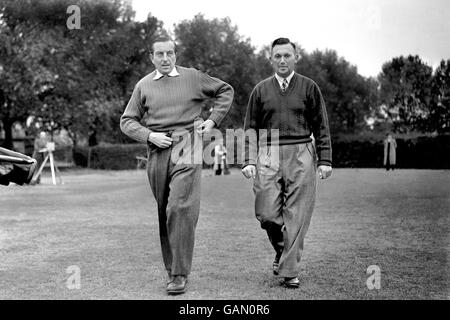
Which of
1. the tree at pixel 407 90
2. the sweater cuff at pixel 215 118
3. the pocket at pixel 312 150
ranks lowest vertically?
the pocket at pixel 312 150

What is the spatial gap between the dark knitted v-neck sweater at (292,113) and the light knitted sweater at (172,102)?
0.38 metres

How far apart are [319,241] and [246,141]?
3.07m

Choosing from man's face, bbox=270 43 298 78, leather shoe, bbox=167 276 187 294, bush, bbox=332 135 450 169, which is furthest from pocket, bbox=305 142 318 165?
bush, bbox=332 135 450 169

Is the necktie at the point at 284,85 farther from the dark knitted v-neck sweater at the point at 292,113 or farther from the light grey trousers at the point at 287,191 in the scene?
the light grey trousers at the point at 287,191

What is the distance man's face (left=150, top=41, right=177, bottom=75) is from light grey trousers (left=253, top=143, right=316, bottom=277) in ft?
4.06

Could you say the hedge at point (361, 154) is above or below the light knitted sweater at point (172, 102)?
below

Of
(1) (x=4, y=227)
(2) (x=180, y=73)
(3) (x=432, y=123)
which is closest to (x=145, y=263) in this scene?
(2) (x=180, y=73)

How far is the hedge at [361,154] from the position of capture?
40.8 m

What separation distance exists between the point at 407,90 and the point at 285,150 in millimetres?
51583

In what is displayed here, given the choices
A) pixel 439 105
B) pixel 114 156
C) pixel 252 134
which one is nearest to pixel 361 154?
pixel 439 105

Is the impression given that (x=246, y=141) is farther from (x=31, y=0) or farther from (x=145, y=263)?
(x=31, y=0)

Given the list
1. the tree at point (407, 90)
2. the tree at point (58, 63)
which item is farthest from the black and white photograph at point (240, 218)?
the tree at point (407, 90)

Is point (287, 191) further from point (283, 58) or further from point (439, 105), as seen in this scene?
point (439, 105)

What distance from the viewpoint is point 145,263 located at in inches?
279
